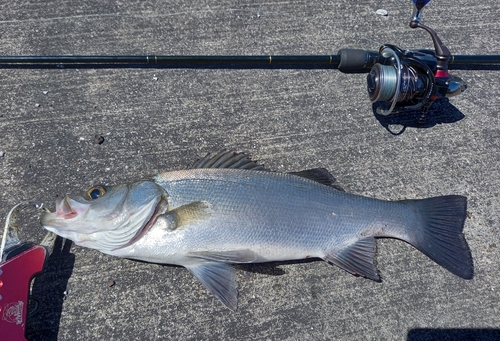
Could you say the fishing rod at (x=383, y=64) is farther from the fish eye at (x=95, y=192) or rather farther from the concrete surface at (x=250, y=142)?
Answer: the fish eye at (x=95, y=192)

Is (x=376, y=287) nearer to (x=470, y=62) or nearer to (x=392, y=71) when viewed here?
(x=392, y=71)

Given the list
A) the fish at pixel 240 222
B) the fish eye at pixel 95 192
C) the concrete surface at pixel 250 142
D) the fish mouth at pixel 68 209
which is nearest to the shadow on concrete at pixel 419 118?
the concrete surface at pixel 250 142

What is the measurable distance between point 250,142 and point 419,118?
1.29 meters

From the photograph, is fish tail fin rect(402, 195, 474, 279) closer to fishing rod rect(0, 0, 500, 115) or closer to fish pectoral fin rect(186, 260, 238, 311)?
fishing rod rect(0, 0, 500, 115)

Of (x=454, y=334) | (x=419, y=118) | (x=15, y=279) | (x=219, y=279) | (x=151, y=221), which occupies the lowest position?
(x=454, y=334)

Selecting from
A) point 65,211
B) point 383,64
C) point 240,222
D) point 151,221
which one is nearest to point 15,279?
point 65,211

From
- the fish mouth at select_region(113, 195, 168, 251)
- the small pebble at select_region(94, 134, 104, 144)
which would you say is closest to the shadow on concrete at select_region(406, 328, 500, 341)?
the fish mouth at select_region(113, 195, 168, 251)

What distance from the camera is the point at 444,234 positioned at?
2.19m

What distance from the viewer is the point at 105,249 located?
6.53 ft

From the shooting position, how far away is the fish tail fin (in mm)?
2160

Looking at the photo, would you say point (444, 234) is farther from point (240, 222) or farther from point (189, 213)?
point (189, 213)

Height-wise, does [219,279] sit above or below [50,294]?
above

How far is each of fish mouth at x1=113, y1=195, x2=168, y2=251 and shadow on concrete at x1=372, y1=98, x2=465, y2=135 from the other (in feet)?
5.64

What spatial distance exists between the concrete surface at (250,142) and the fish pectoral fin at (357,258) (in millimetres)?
136
